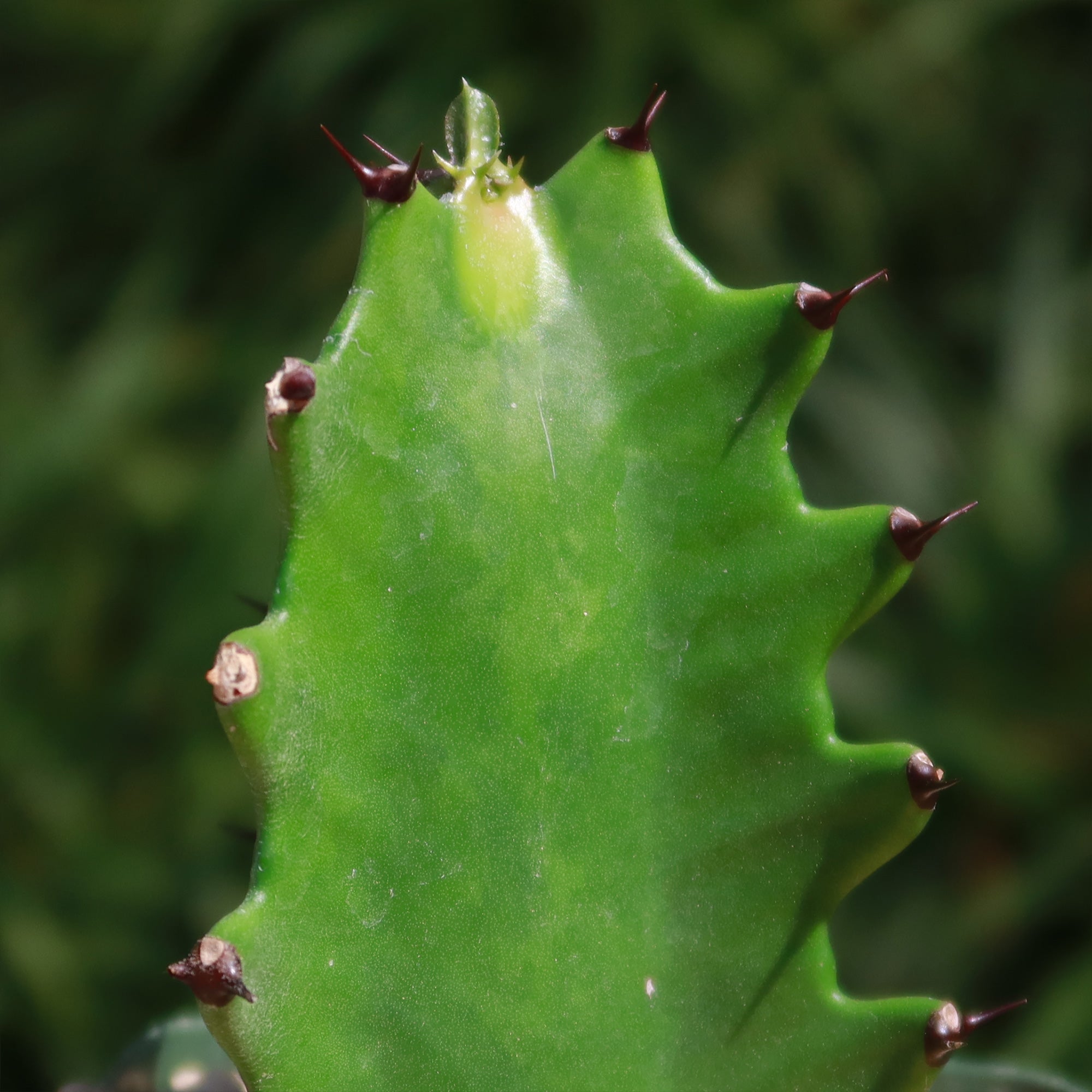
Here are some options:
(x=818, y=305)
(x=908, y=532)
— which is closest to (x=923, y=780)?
(x=908, y=532)

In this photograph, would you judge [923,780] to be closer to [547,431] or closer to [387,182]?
[547,431]

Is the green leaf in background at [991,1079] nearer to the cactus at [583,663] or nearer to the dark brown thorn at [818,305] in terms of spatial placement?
the cactus at [583,663]

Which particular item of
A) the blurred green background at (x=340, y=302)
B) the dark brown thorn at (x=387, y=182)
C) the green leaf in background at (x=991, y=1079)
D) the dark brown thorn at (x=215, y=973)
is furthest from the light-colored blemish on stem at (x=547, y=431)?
the blurred green background at (x=340, y=302)

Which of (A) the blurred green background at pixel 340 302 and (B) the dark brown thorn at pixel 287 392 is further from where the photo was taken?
(A) the blurred green background at pixel 340 302

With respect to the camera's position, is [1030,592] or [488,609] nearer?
[488,609]

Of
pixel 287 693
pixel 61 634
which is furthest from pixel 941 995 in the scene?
pixel 287 693

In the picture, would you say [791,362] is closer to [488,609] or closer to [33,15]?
[488,609]
